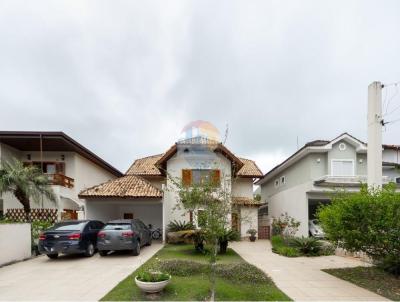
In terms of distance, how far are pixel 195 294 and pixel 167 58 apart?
339 inches

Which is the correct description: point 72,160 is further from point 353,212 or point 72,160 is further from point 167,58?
point 353,212

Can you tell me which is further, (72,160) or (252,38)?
(72,160)

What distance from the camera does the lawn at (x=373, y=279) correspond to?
777 centimetres

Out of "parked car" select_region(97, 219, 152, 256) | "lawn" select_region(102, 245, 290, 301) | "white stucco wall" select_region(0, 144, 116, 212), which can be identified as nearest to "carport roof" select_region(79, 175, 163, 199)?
"white stucco wall" select_region(0, 144, 116, 212)

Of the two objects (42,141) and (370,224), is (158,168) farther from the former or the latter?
(370,224)

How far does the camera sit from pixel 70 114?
16.8m

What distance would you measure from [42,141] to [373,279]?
18.7 m

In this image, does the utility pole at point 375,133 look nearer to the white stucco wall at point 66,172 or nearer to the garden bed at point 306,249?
the garden bed at point 306,249

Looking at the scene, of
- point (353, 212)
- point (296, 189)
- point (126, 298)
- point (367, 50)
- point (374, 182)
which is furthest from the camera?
point (296, 189)

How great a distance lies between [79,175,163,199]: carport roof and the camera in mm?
17797

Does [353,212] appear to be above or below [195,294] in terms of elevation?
above

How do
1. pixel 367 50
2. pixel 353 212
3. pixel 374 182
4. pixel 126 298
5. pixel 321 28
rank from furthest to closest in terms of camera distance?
pixel 374 182 < pixel 367 50 < pixel 321 28 < pixel 353 212 < pixel 126 298

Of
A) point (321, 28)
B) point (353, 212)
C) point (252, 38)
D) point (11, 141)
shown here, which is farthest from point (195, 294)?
point (11, 141)

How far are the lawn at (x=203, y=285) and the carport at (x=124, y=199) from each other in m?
8.97
